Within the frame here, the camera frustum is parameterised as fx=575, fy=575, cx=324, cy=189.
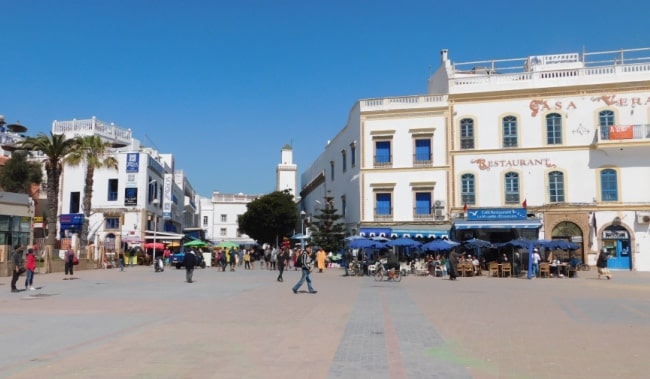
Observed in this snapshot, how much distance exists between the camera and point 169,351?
8.11 meters

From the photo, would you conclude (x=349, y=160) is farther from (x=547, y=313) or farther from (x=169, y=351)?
(x=169, y=351)

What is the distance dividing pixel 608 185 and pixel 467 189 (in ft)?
26.8

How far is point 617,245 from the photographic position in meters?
34.1

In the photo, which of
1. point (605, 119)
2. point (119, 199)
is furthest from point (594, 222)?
point (119, 199)

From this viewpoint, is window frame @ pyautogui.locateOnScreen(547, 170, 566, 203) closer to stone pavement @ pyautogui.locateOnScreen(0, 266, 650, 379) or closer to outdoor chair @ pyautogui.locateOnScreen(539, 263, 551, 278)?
outdoor chair @ pyautogui.locateOnScreen(539, 263, 551, 278)

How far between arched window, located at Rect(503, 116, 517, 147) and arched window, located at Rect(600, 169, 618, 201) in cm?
544

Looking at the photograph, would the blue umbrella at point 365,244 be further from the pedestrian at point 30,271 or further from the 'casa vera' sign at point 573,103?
the pedestrian at point 30,271

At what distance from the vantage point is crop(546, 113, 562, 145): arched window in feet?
116

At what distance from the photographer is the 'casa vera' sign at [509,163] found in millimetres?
35250

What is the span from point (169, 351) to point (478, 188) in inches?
1210

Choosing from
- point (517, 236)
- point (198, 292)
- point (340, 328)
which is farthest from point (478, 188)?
point (340, 328)

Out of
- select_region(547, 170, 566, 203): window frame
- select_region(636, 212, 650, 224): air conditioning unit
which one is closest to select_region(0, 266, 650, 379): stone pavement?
select_region(547, 170, 566, 203): window frame

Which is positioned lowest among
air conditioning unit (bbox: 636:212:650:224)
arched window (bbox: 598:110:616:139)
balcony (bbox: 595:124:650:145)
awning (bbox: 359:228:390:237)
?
awning (bbox: 359:228:390:237)

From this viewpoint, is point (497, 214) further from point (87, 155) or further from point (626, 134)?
point (87, 155)
